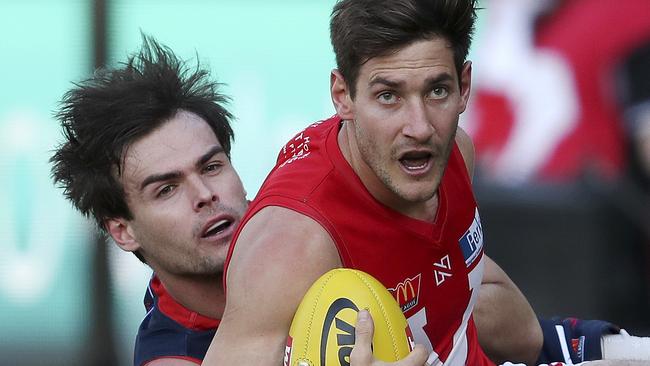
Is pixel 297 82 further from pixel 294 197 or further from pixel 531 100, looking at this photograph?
pixel 294 197

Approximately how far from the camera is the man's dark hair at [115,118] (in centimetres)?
452

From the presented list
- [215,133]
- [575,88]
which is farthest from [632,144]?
[215,133]

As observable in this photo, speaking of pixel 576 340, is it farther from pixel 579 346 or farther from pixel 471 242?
pixel 471 242

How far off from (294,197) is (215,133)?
1.03m

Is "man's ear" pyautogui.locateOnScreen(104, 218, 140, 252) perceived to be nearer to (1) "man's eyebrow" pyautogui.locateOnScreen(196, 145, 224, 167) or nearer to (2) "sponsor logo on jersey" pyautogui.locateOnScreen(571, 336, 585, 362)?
(1) "man's eyebrow" pyautogui.locateOnScreen(196, 145, 224, 167)

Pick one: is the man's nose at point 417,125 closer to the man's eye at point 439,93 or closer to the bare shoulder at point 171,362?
the man's eye at point 439,93

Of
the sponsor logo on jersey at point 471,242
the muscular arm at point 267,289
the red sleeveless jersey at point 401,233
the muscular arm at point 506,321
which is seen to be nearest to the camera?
the muscular arm at point 267,289

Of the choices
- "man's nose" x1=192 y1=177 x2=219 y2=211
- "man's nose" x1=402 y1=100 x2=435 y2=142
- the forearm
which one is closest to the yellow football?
"man's nose" x1=402 y1=100 x2=435 y2=142

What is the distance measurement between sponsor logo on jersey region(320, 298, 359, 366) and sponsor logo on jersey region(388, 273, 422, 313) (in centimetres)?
39

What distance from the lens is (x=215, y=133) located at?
4.64 metres

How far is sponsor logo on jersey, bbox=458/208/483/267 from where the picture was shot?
13.4 ft

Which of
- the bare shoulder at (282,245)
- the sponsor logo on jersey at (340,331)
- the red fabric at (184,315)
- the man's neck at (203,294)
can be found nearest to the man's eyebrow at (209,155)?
the man's neck at (203,294)

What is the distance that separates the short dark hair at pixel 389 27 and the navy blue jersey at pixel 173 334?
1.16 m

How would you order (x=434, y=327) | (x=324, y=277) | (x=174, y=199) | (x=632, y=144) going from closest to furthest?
1. (x=324, y=277)
2. (x=434, y=327)
3. (x=174, y=199)
4. (x=632, y=144)
